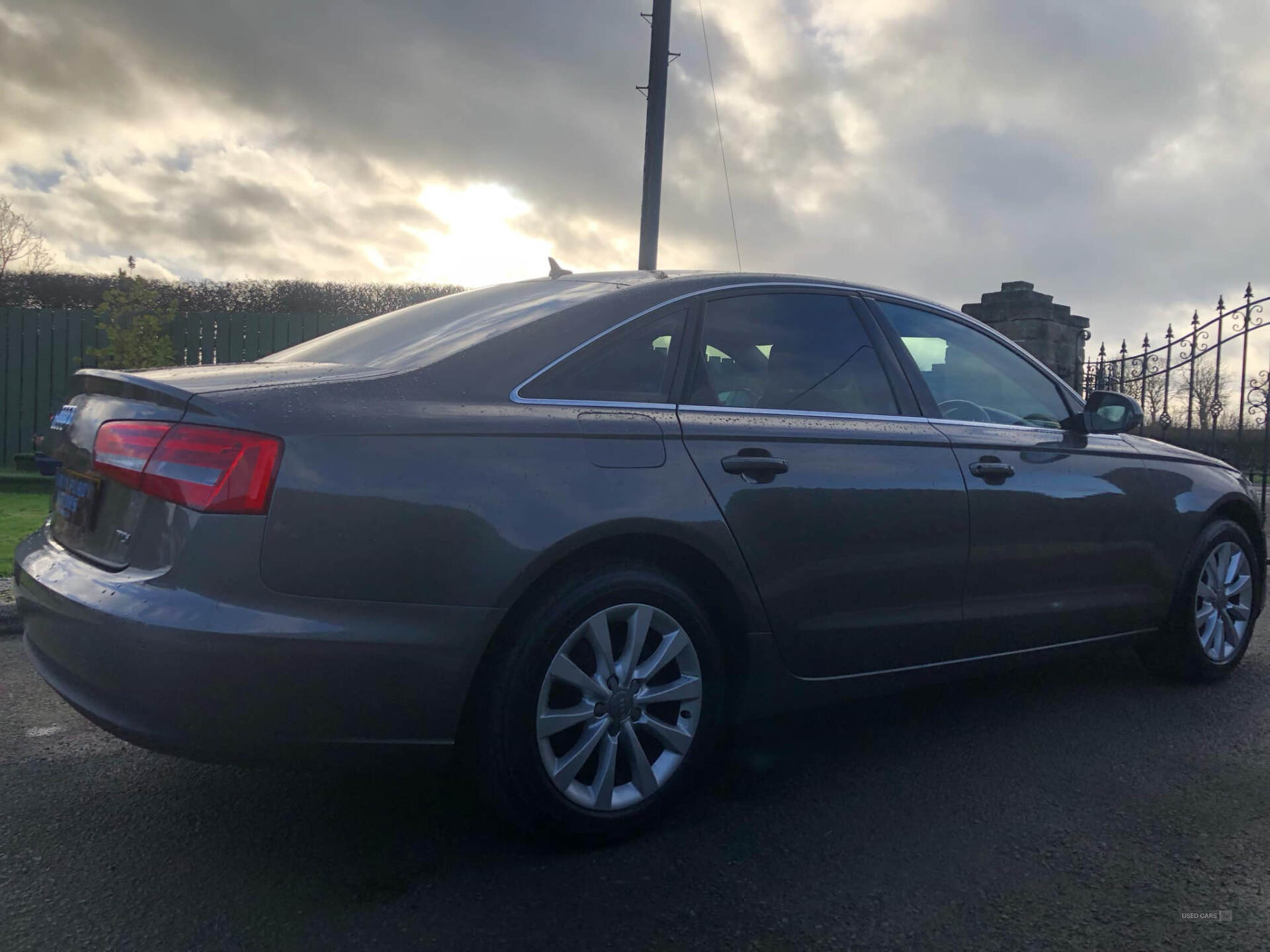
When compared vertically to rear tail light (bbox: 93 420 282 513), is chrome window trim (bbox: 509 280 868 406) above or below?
above

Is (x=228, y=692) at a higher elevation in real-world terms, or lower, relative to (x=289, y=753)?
higher

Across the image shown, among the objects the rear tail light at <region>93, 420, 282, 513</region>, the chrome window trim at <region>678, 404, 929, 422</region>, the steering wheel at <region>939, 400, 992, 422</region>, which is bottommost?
the rear tail light at <region>93, 420, 282, 513</region>

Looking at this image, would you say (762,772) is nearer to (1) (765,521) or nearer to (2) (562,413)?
(1) (765,521)

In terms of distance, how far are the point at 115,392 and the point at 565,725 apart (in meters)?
1.39

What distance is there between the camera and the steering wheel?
3.58 m

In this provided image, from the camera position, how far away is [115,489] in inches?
95.6

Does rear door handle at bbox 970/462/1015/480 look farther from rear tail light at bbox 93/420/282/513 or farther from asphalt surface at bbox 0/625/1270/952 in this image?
rear tail light at bbox 93/420/282/513

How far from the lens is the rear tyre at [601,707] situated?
96.3 inches

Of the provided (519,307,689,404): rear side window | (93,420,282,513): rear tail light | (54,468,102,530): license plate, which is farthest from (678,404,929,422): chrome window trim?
(54,468,102,530): license plate

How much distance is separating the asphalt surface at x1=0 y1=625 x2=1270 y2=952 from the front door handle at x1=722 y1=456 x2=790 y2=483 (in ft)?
3.09

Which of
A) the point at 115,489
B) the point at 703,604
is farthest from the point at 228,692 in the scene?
the point at 703,604

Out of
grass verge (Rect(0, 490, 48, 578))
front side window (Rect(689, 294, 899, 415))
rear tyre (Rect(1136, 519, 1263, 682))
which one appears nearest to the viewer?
front side window (Rect(689, 294, 899, 415))

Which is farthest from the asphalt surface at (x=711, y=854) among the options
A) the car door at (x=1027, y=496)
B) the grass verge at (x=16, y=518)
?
the grass verge at (x=16, y=518)

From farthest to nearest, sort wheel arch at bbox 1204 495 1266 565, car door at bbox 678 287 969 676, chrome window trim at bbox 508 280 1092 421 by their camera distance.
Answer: wheel arch at bbox 1204 495 1266 565 < car door at bbox 678 287 969 676 < chrome window trim at bbox 508 280 1092 421
